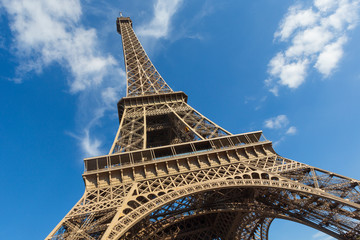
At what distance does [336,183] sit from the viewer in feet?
44.3

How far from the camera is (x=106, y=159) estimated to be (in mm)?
15742

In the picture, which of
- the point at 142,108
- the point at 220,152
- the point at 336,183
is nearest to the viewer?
the point at 336,183

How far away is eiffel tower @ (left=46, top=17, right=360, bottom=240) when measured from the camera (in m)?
12.4

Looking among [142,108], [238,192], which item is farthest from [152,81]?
[238,192]

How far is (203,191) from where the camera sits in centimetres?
1370

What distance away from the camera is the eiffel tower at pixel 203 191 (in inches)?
488

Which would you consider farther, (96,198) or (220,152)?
(220,152)

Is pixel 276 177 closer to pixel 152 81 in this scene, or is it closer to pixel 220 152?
pixel 220 152

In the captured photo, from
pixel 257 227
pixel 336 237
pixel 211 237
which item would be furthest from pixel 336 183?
pixel 211 237

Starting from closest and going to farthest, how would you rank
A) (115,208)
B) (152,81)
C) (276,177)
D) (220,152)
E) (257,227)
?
(115,208) → (276,177) → (220,152) → (257,227) → (152,81)

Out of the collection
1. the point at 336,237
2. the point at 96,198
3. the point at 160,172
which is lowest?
the point at 336,237

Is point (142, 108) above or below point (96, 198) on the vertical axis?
above

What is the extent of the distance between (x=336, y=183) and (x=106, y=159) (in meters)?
13.5

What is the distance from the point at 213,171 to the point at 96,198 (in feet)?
23.4
